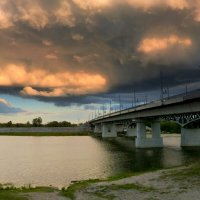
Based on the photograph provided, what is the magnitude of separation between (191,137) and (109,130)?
9112cm

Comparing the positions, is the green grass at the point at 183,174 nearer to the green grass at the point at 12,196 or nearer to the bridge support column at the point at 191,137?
the green grass at the point at 12,196

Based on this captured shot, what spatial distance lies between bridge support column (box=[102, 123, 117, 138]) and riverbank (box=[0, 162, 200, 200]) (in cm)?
14841

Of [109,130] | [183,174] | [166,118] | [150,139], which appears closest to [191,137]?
[166,118]

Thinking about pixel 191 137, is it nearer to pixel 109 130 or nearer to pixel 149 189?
pixel 149 189

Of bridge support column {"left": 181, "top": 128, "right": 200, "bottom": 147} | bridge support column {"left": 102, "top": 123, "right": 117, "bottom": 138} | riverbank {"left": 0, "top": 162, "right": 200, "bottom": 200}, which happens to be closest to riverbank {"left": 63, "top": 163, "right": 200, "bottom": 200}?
riverbank {"left": 0, "top": 162, "right": 200, "bottom": 200}

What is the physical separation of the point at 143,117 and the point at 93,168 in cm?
5242

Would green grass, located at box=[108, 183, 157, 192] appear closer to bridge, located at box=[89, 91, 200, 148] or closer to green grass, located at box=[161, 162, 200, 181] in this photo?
green grass, located at box=[161, 162, 200, 181]

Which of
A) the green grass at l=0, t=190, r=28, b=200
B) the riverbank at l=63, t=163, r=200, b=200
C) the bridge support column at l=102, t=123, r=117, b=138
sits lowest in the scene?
the green grass at l=0, t=190, r=28, b=200

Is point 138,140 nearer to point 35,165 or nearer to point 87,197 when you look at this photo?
point 35,165

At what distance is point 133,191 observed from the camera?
34.6 metres

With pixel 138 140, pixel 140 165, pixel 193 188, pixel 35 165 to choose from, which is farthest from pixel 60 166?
pixel 138 140

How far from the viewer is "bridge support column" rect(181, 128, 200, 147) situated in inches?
4218

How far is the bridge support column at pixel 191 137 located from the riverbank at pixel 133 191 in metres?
66.2

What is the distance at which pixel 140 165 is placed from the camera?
213ft
